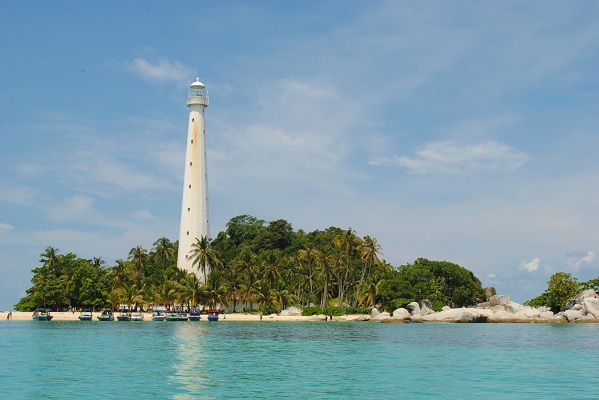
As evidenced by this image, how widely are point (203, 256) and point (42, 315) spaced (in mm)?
23155

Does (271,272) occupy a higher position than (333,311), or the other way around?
(271,272)

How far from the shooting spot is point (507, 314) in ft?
274

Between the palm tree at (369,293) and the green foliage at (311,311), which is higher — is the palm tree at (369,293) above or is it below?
above

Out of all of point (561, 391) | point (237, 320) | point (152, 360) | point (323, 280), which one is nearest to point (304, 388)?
Result: point (561, 391)

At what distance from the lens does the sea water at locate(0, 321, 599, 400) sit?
2356cm

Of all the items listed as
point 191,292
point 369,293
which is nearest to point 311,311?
point 369,293

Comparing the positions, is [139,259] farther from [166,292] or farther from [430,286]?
[430,286]

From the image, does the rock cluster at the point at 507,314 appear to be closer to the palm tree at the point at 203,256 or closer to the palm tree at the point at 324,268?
the palm tree at the point at 324,268

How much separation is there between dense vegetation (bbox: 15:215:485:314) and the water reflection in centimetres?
4159

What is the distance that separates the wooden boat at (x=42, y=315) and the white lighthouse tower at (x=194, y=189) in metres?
20.9

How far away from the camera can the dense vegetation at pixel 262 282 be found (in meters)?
86.2

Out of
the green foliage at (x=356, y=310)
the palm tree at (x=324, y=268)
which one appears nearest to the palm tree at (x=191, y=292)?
the palm tree at (x=324, y=268)

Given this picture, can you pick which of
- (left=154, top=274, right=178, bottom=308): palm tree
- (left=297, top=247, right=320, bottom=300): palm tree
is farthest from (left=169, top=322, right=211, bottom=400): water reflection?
(left=297, top=247, right=320, bottom=300): palm tree

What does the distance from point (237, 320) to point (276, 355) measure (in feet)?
154
